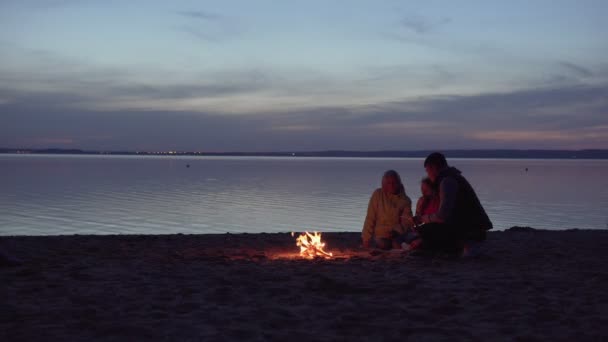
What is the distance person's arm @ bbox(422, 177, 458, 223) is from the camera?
30.1 feet

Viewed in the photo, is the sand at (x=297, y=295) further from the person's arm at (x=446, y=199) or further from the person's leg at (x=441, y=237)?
the person's arm at (x=446, y=199)

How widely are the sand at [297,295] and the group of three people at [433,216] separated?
0.34 m

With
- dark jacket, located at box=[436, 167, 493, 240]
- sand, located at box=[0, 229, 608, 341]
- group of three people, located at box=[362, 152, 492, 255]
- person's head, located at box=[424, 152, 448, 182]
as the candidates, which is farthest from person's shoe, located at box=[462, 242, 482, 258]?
person's head, located at box=[424, 152, 448, 182]

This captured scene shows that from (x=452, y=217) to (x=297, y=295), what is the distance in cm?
344

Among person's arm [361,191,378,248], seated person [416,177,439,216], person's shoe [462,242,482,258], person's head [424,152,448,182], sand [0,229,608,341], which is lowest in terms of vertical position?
sand [0,229,608,341]

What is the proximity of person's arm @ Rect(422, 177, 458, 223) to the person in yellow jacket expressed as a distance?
3.31 feet

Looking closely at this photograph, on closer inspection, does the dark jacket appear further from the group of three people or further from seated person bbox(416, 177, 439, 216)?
seated person bbox(416, 177, 439, 216)

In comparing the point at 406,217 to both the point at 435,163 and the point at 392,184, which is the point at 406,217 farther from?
the point at 435,163

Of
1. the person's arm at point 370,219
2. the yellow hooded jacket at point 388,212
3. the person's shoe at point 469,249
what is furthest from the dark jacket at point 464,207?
the person's arm at point 370,219

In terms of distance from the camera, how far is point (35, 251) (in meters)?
10.6

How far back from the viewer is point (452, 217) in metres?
9.45

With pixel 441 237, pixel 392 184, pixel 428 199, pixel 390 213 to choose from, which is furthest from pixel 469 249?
pixel 392 184

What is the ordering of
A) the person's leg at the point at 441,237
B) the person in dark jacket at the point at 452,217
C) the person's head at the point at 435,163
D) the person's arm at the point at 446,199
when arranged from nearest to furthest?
the person's arm at the point at 446,199, the person in dark jacket at the point at 452,217, the person's head at the point at 435,163, the person's leg at the point at 441,237

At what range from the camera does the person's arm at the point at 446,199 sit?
9.19 meters
